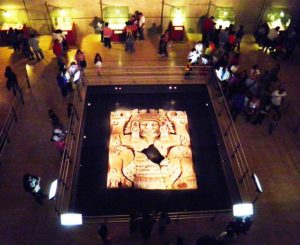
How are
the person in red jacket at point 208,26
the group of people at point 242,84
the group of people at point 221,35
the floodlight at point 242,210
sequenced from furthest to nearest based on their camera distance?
the person in red jacket at point 208,26, the group of people at point 221,35, the group of people at point 242,84, the floodlight at point 242,210

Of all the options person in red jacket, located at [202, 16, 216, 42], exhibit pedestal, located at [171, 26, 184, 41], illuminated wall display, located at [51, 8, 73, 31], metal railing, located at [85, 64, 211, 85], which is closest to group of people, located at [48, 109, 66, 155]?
metal railing, located at [85, 64, 211, 85]

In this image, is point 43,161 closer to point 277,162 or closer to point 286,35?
point 277,162

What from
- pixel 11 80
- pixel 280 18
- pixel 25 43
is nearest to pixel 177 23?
pixel 280 18

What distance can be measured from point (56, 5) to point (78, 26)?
145cm

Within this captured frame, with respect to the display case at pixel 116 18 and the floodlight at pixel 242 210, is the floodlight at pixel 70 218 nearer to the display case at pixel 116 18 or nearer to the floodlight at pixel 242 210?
the floodlight at pixel 242 210

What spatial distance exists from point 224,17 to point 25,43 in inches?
375

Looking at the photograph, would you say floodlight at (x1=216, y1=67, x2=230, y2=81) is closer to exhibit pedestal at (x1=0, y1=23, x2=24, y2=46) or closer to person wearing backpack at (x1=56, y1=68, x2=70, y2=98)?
person wearing backpack at (x1=56, y1=68, x2=70, y2=98)

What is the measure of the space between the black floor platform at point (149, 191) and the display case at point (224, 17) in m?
4.09

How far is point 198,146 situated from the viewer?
12.3 m

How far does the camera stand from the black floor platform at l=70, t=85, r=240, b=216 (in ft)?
34.7

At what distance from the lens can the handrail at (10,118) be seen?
1189 cm

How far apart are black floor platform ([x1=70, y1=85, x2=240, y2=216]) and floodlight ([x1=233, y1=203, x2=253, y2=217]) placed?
129 centimetres

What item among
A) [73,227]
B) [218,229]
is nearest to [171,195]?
[218,229]

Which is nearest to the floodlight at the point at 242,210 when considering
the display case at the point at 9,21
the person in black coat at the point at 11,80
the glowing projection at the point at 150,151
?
the glowing projection at the point at 150,151
